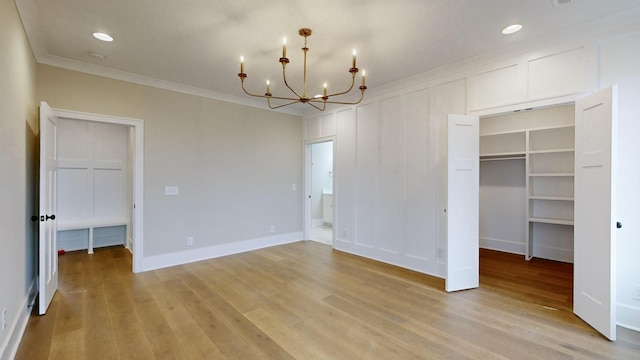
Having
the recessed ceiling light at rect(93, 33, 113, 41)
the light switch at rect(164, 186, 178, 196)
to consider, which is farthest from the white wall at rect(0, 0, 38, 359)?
the light switch at rect(164, 186, 178, 196)

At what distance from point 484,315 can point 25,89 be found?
16.2ft

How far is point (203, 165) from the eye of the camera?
4.68 m

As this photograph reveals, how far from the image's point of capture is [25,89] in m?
2.71

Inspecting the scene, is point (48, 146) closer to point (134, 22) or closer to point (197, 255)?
point (134, 22)

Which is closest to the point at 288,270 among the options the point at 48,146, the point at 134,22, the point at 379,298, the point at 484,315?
the point at 379,298

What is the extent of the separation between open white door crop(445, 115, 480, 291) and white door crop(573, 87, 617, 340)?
934 mm

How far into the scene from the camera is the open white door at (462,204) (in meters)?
3.38

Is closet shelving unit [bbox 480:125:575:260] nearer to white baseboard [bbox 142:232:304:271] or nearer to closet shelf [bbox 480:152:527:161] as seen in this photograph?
closet shelf [bbox 480:152:527:161]

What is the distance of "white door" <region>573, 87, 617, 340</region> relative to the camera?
234cm

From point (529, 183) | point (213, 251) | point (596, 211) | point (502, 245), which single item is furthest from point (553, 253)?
point (213, 251)

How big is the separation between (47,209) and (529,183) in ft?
21.7

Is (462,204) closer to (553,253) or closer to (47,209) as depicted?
(553,253)

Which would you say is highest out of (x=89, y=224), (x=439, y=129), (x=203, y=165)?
(x=439, y=129)

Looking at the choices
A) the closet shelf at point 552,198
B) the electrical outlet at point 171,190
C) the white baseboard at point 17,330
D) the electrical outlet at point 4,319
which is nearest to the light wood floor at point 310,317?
the white baseboard at point 17,330
